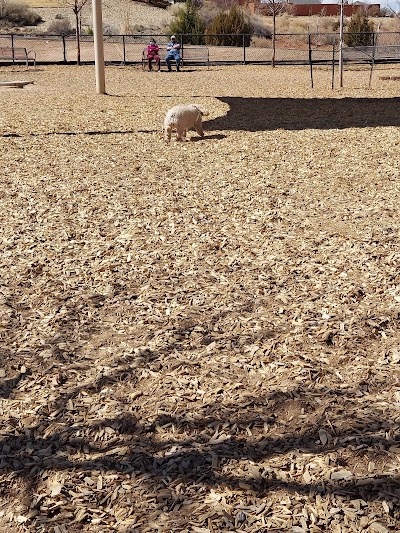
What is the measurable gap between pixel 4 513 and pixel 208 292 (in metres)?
2.44

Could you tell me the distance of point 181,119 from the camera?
36.0ft

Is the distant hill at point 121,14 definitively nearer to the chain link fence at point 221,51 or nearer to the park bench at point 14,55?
the chain link fence at point 221,51

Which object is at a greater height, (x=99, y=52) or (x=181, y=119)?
(x=99, y=52)

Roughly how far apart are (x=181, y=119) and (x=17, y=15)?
132 ft

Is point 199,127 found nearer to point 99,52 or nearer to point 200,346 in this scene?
point 99,52

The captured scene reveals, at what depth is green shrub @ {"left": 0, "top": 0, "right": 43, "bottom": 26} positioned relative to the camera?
46.3 meters

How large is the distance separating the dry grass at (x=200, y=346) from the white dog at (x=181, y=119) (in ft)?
5.76

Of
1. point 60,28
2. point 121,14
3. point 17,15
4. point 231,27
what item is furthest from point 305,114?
point 121,14

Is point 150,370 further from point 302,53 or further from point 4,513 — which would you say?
point 302,53

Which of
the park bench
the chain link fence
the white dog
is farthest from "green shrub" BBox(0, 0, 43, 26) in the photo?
the white dog

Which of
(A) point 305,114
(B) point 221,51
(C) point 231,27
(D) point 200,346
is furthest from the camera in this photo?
(C) point 231,27

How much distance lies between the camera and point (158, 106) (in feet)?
49.6

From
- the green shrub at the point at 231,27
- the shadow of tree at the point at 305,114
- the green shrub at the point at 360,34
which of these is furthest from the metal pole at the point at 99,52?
the green shrub at the point at 360,34

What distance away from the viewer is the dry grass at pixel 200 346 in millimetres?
2938
